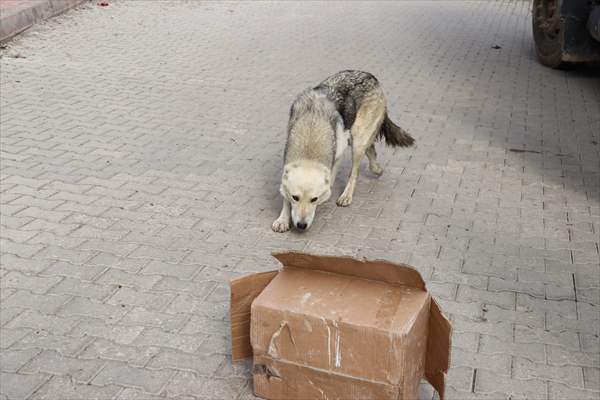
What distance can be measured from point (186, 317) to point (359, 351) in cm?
164

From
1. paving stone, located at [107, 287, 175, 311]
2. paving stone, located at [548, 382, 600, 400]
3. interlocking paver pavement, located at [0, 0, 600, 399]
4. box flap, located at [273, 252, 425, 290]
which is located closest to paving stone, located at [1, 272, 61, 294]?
interlocking paver pavement, located at [0, 0, 600, 399]

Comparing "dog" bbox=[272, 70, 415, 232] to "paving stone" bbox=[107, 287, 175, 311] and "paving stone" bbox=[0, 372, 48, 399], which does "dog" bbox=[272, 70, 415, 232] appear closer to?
"paving stone" bbox=[107, 287, 175, 311]

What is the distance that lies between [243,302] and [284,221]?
2187 mm

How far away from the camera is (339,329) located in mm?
3021

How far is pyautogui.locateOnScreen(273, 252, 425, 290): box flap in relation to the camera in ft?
10.5

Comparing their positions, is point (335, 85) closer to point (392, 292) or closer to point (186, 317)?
point (186, 317)

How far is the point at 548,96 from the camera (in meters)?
9.79

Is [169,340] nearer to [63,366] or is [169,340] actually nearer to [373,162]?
[63,366]

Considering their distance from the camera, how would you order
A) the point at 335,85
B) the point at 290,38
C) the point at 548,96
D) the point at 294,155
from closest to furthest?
the point at 294,155
the point at 335,85
the point at 548,96
the point at 290,38

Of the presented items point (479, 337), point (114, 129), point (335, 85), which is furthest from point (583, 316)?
point (114, 129)

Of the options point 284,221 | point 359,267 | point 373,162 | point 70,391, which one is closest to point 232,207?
point 284,221

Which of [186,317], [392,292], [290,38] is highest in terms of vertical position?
[392,292]

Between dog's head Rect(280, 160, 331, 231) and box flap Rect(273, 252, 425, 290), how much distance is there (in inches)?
68.6

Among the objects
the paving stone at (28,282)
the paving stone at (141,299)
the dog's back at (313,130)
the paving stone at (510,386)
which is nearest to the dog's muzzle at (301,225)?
the dog's back at (313,130)
